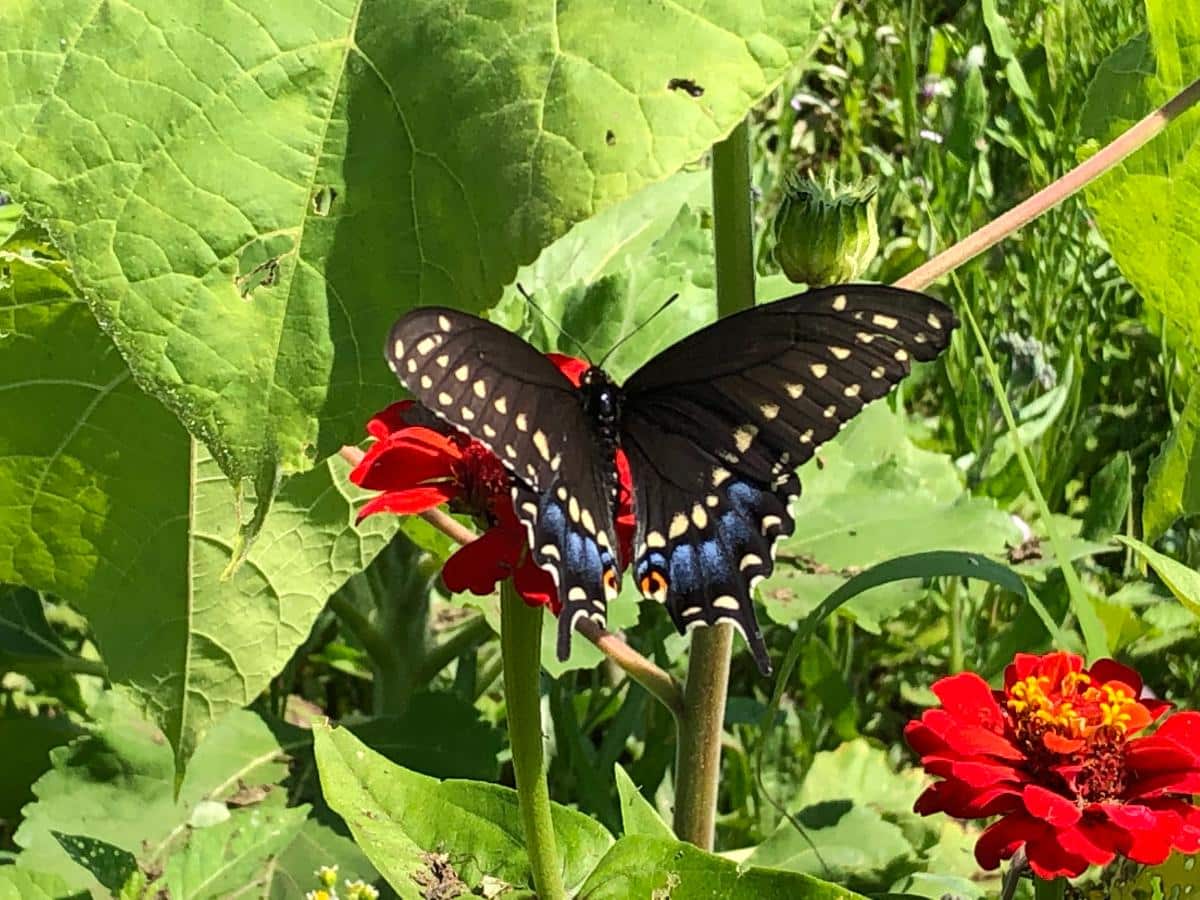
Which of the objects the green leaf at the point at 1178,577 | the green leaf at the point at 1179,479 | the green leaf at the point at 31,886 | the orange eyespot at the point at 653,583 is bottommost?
the green leaf at the point at 31,886

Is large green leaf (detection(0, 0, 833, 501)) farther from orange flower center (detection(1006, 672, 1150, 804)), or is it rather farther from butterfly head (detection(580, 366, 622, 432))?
orange flower center (detection(1006, 672, 1150, 804))

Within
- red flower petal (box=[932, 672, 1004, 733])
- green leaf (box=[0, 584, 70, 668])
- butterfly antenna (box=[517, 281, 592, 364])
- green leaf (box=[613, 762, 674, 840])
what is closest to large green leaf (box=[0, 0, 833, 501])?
green leaf (box=[613, 762, 674, 840])

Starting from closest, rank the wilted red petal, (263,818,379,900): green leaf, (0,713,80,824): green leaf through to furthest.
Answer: the wilted red petal, (263,818,379,900): green leaf, (0,713,80,824): green leaf

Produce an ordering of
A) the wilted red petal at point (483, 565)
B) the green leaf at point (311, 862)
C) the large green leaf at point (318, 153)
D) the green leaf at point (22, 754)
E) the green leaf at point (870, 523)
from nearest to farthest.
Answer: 1. the large green leaf at point (318, 153)
2. the wilted red petal at point (483, 565)
3. the green leaf at point (311, 862)
4. the green leaf at point (870, 523)
5. the green leaf at point (22, 754)

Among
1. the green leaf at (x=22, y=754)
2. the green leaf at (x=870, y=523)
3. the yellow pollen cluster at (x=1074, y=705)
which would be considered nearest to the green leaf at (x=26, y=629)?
the green leaf at (x=22, y=754)

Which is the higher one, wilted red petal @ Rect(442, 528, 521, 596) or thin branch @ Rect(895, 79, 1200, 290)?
thin branch @ Rect(895, 79, 1200, 290)

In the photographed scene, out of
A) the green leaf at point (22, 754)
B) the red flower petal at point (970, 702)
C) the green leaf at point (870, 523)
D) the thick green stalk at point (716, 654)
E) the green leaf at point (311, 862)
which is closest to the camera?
the thick green stalk at point (716, 654)

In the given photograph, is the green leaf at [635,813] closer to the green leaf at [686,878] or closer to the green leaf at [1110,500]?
the green leaf at [686,878]
